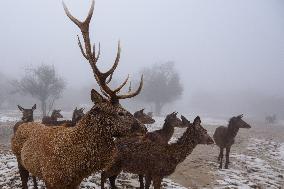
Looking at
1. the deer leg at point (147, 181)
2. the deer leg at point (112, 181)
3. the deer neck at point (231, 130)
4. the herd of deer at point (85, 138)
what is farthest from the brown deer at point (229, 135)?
the herd of deer at point (85, 138)

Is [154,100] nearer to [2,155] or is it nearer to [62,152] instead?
[2,155]

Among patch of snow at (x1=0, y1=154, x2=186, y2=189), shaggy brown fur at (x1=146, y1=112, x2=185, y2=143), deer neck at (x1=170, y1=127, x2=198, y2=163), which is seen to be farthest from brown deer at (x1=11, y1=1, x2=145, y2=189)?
shaggy brown fur at (x1=146, y1=112, x2=185, y2=143)

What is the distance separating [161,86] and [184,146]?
41.5m

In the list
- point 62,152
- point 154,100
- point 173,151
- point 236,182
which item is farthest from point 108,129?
point 154,100

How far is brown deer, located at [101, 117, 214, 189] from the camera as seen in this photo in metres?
7.59

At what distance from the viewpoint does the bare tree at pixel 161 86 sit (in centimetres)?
4938

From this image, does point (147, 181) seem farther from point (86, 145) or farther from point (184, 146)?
point (86, 145)

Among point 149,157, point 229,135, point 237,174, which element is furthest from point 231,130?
point 149,157

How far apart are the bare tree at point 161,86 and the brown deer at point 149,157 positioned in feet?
134

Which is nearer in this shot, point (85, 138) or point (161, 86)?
point (85, 138)

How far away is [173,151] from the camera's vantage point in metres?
7.77

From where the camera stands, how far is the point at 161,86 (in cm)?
4938

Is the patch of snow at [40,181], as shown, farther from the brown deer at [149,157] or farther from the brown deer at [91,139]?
the brown deer at [91,139]

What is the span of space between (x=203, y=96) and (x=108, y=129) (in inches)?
4462
